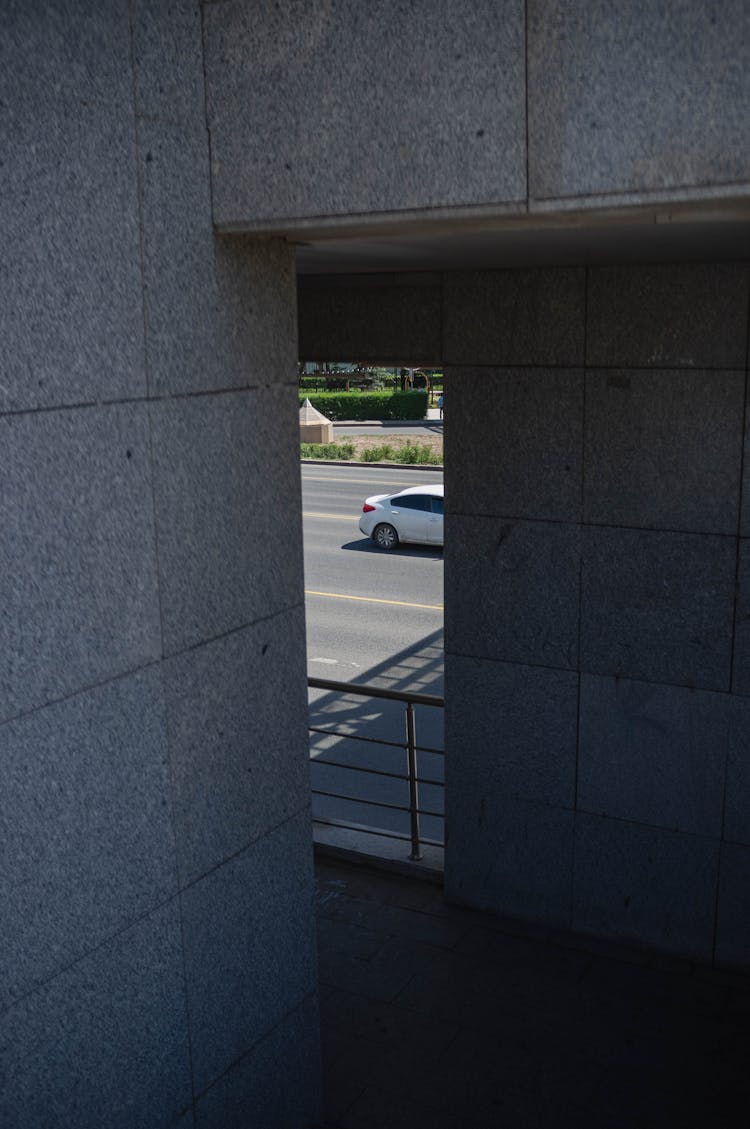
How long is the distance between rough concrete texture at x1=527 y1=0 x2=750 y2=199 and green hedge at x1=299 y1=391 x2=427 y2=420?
44.4 meters

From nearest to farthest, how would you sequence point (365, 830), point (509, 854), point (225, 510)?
point (225, 510) < point (509, 854) < point (365, 830)

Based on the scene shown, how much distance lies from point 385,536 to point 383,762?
40.4ft

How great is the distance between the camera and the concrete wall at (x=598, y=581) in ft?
19.5

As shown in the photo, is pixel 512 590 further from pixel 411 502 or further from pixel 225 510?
pixel 411 502

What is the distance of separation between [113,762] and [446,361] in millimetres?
3587

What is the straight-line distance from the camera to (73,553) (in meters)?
3.44

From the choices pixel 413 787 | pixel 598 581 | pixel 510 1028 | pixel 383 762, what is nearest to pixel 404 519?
pixel 383 762

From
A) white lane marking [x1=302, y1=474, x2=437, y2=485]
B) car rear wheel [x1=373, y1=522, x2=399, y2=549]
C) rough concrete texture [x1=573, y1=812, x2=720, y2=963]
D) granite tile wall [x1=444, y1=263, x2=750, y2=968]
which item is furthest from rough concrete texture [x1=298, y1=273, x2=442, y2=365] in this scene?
white lane marking [x1=302, y1=474, x2=437, y2=485]

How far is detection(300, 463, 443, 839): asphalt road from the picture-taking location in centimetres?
1038

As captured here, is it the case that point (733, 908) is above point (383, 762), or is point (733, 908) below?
above

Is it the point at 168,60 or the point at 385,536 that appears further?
the point at 385,536

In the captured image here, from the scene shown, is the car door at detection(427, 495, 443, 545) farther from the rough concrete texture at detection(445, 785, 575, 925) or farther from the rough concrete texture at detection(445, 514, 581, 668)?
the rough concrete texture at detection(445, 514, 581, 668)

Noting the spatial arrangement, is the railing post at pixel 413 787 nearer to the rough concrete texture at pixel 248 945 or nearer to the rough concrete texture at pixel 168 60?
the rough concrete texture at pixel 248 945

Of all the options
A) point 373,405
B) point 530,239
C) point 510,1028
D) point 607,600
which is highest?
point 530,239
